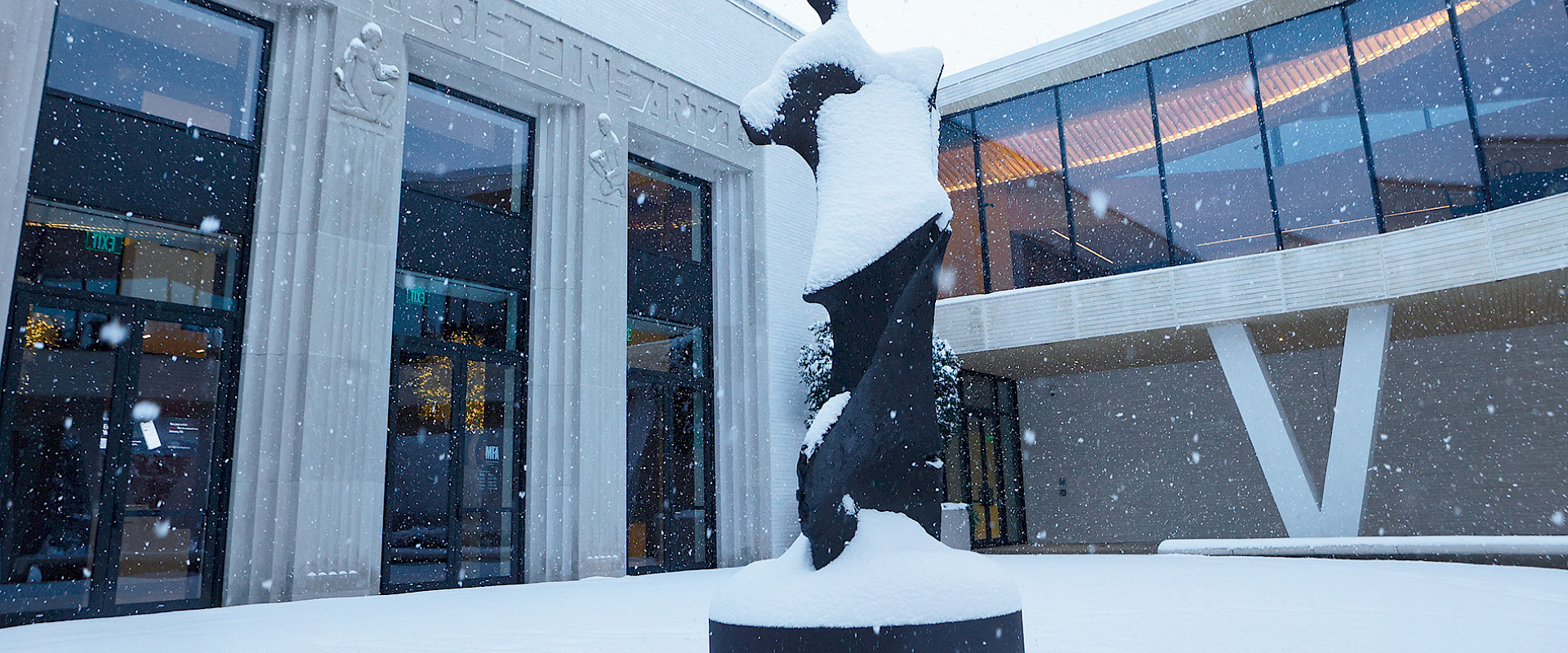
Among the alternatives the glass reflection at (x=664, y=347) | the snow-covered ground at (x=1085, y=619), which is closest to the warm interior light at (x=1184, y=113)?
the glass reflection at (x=664, y=347)

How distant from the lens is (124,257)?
7742 millimetres

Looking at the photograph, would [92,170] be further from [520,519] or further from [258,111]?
[520,519]

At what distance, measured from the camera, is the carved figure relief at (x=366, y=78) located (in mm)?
8805

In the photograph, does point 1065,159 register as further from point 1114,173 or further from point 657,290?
point 657,290

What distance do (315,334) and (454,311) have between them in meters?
1.94

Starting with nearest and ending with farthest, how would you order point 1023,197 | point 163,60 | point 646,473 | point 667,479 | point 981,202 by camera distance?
point 163,60, point 646,473, point 667,479, point 981,202, point 1023,197

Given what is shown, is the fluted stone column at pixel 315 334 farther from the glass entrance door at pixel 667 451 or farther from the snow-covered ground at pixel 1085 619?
the glass entrance door at pixel 667 451

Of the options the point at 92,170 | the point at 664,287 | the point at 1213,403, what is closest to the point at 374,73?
the point at 92,170

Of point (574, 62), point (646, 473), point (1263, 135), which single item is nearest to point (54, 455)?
point (646, 473)

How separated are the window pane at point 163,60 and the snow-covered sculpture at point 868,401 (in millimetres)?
6667

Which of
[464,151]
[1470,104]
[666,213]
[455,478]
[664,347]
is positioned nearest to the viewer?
[455,478]

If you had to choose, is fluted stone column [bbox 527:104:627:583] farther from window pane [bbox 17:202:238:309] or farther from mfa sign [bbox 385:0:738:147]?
window pane [bbox 17:202:238:309]

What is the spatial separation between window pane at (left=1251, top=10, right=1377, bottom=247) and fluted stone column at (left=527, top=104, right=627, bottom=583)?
10.2 m

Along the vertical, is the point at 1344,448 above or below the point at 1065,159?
below
